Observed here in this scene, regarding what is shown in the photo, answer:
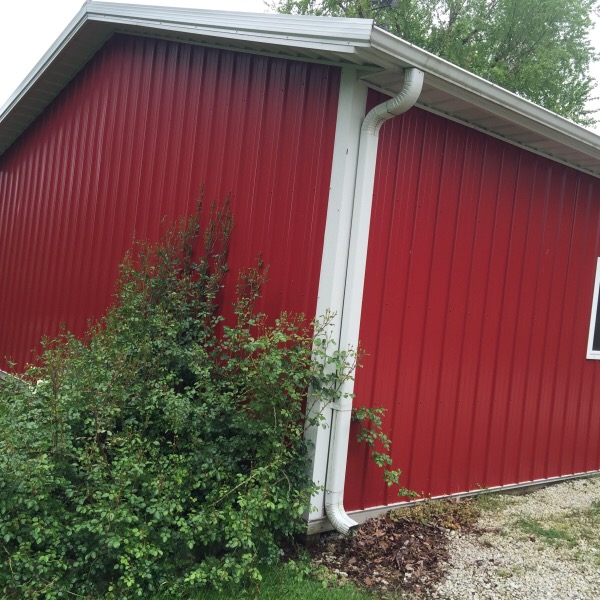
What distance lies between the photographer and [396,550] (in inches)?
165

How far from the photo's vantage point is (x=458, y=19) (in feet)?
86.3

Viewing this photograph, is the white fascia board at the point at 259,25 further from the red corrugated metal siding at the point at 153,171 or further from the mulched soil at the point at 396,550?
the mulched soil at the point at 396,550

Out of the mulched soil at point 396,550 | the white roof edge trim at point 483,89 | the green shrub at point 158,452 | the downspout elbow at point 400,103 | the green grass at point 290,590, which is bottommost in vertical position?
the green grass at point 290,590

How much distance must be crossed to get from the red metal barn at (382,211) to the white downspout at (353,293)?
1 centimetres

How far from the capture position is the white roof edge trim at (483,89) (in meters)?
3.88

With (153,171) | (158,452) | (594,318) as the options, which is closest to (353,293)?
(158,452)

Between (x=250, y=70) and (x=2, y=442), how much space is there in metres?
3.48

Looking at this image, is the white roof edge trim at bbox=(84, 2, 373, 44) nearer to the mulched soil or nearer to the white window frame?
the mulched soil

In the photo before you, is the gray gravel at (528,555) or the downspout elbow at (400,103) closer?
the gray gravel at (528,555)

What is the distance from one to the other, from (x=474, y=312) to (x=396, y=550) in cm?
210

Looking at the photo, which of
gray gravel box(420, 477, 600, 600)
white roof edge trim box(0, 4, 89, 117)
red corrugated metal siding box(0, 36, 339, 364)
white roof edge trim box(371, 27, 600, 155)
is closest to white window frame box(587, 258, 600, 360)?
white roof edge trim box(371, 27, 600, 155)

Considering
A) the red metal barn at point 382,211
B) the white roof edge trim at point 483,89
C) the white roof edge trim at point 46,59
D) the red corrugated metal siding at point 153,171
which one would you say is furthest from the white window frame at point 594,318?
the white roof edge trim at point 46,59

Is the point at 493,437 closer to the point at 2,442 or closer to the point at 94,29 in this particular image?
the point at 2,442

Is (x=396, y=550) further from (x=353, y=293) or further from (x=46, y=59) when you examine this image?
(x=46, y=59)
